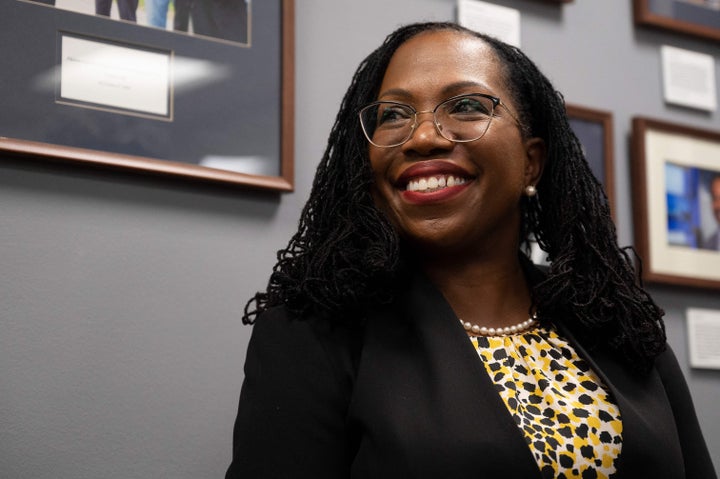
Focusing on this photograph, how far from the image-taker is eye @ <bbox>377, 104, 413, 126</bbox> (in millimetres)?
1221

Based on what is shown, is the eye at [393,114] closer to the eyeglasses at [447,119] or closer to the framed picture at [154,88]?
the eyeglasses at [447,119]

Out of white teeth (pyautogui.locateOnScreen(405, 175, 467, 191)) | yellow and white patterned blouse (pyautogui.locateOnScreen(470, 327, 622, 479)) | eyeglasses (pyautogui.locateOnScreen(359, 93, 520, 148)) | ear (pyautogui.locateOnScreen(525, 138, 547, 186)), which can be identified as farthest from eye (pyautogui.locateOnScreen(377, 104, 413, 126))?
yellow and white patterned blouse (pyautogui.locateOnScreen(470, 327, 622, 479))

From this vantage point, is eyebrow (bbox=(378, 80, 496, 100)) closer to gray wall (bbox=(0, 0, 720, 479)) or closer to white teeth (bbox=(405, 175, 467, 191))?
white teeth (bbox=(405, 175, 467, 191))

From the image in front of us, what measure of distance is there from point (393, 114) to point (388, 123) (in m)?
0.02

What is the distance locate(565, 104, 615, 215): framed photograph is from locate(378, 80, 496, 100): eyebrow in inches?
26.0

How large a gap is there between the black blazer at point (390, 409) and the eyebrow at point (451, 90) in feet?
0.89

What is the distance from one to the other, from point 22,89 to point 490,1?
966 mm

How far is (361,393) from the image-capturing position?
1.07 meters

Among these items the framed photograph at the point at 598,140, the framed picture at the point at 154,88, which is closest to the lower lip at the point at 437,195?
the framed picture at the point at 154,88

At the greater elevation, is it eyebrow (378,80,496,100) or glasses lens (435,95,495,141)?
eyebrow (378,80,496,100)

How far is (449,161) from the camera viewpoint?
1.18 m

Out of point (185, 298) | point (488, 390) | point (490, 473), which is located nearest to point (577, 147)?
point (488, 390)

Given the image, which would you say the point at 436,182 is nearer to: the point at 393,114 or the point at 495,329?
the point at 393,114

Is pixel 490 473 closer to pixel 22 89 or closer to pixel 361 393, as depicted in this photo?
pixel 361 393
